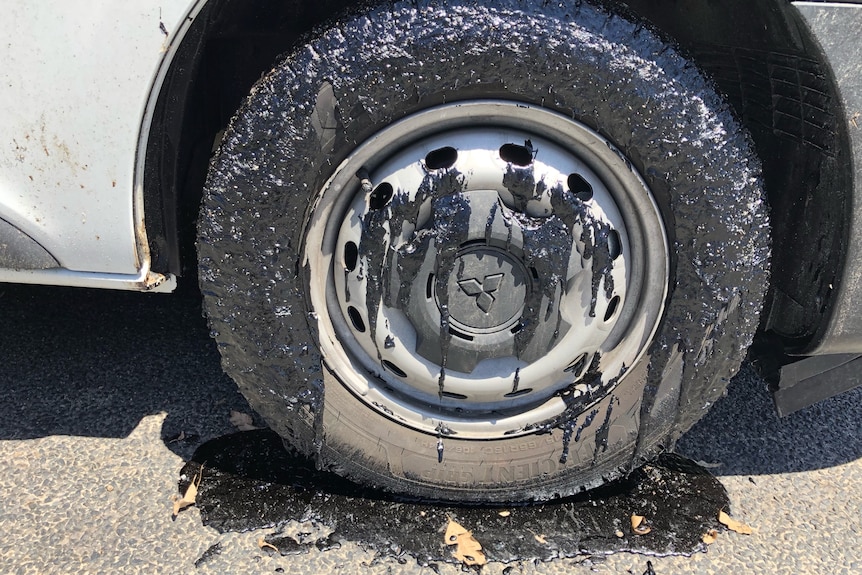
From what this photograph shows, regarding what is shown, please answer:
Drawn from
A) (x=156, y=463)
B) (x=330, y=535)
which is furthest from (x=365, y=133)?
(x=156, y=463)

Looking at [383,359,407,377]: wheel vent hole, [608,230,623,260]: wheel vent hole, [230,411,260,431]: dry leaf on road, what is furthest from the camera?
[230,411,260,431]: dry leaf on road

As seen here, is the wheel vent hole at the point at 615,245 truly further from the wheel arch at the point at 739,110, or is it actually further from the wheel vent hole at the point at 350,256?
the wheel vent hole at the point at 350,256

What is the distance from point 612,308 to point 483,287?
1.17 ft

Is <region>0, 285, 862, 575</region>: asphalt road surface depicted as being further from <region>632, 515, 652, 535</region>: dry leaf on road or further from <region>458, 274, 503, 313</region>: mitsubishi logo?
<region>458, 274, 503, 313</region>: mitsubishi logo

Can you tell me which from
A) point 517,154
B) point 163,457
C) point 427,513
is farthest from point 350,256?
point 163,457

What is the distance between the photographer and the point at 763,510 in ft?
6.05

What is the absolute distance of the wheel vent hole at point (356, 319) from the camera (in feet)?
5.34

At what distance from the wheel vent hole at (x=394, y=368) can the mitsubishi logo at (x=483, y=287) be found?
30 cm

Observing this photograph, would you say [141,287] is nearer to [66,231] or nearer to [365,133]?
[66,231]

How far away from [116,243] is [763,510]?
1.90 metres

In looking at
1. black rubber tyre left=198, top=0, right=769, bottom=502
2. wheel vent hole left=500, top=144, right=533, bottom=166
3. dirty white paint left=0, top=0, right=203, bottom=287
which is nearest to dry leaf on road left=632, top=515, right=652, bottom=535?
black rubber tyre left=198, top=0, right=769, bottom=502

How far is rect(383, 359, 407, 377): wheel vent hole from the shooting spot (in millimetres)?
1679

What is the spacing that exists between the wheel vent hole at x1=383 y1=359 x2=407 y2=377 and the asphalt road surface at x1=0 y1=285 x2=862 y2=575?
0.42 meters

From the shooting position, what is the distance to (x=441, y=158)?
4.94 feet
